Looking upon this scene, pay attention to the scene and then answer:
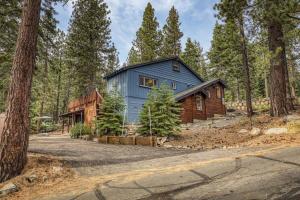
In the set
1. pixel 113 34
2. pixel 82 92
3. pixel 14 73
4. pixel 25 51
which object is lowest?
pixel 14 73

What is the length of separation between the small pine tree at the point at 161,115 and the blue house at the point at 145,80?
623 centimetres

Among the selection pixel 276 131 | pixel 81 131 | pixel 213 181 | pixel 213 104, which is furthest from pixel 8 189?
pixel 213 104

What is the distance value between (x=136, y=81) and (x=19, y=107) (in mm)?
18372

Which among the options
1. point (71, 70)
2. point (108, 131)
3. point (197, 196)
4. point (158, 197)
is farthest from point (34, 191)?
point (71, 70)

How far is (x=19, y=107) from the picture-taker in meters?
7.11

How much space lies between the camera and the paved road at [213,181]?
4707 millimetres

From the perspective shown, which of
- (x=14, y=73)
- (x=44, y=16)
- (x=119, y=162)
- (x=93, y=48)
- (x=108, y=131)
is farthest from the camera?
(x=93, y=48)

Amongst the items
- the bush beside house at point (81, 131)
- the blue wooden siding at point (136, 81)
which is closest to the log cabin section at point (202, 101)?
the blue wooden siding at point (136, 81)

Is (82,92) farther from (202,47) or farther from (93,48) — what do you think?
(202,47)

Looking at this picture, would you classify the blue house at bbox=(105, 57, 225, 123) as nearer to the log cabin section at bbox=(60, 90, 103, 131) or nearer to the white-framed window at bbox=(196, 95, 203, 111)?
the white-framed window at bbox=(196, 95, 203, 111)

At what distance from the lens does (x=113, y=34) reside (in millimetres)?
34625

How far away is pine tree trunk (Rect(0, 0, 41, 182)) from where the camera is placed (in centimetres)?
689

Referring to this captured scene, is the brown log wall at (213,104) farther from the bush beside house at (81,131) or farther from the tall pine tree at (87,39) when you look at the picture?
the tall pine tree at (87,39)

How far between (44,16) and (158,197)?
14461 millimetres
